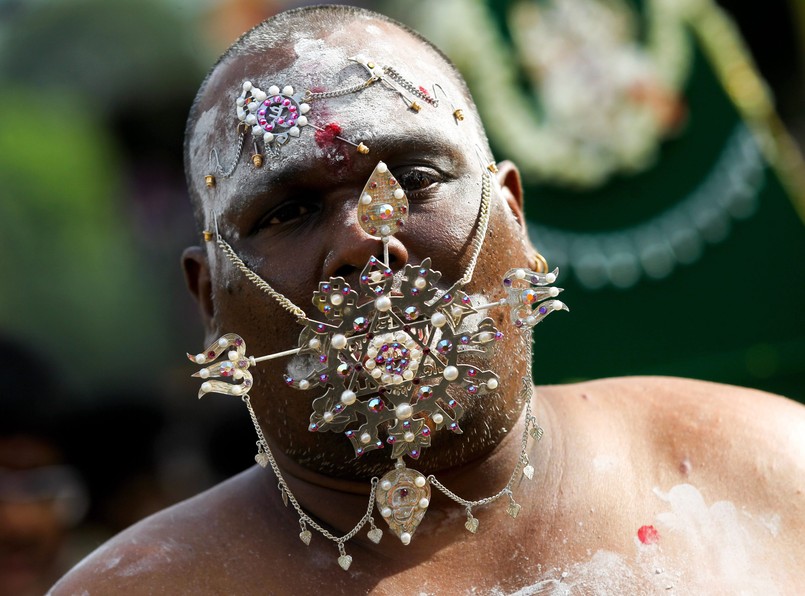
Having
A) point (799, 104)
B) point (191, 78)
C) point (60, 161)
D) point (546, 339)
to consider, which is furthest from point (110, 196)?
point (799, 104)

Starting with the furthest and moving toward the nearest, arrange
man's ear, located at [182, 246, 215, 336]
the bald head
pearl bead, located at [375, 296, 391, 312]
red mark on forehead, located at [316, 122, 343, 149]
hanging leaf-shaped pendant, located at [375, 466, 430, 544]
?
man's ear, located at [182, 246, 215, 336] < the bald head < red mark on forehead, located at [316, 122, 343, 149] < hanging leaf-shaped pendant, located at [375, 466, 430, 544] < pearl bead, located at [375, 296, 391, 312]

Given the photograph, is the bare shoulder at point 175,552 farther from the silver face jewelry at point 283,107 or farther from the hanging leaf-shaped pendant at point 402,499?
the silver face jewelry at point 283,107

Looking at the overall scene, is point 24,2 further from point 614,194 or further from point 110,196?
point 614,194

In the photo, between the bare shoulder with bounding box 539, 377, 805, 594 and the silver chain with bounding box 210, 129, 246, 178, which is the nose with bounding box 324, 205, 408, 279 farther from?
the bare shoulder with bounding box 539, 377, 805, 594

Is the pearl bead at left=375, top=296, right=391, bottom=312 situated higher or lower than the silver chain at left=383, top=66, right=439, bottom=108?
lower

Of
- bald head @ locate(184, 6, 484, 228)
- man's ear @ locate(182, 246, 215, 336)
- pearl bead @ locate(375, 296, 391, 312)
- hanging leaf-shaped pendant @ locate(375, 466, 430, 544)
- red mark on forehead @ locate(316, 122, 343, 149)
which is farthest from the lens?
man's ear @ locate(182, 246, 215, 336)

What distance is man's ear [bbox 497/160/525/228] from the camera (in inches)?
121

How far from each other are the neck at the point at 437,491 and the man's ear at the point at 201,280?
18.7 inches

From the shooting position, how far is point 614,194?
6.63 meters

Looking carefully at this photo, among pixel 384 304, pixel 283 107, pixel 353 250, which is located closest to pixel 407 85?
pixel 283 107

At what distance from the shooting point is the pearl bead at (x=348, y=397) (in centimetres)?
243

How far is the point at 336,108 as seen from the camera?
2.69m

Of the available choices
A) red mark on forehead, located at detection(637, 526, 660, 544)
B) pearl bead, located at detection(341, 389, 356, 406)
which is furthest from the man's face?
red mark on forehead, located at detection(637, 526, 660, 544)

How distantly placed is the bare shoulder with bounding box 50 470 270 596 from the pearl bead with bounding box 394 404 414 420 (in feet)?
1.79
